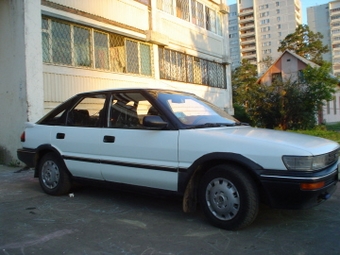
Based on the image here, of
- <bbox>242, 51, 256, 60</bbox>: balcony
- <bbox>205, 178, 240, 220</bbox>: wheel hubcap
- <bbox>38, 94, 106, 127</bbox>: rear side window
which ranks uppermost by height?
<bbox>242, 51, 256, 60</bbox>: balcony

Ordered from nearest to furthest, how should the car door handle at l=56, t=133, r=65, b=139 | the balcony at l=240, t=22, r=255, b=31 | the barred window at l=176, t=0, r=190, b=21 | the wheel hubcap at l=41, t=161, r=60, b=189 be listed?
the car door handle at l=56, t=133, r=65, b=139 < the wheel hubcap at l=41, t=161, r=60, b=189 < the barred window at l=176, t=0, r=190, b=21 < the balcony at l=240, t=22, r=255, b=31

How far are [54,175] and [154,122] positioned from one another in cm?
220

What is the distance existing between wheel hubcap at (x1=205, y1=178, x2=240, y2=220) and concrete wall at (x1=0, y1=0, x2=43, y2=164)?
584 cm

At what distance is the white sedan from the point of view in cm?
359

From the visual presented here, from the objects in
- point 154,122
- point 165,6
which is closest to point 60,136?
point 154,122

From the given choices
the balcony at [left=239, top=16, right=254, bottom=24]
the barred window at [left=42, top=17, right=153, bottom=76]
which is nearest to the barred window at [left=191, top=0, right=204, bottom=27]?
the barred window at [left=42, top=17, right=153, bottom=76]

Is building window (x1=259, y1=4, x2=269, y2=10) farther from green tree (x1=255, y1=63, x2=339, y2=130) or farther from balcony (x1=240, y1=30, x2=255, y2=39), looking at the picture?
green tree (x1=255, y1=63, x2=339, y2=130)

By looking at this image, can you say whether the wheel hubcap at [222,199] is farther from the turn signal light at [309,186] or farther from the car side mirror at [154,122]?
the car side mirror at [154,122]

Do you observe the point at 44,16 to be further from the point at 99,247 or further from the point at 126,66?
the point at 99,247

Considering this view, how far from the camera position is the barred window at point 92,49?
9477 millimetres

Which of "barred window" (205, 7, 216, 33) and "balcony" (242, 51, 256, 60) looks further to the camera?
"balcony" (242, 51, 256, 60)

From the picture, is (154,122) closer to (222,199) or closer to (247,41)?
(222,199)

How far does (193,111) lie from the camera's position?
469cm

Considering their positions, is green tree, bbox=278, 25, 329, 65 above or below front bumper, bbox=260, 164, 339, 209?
above
